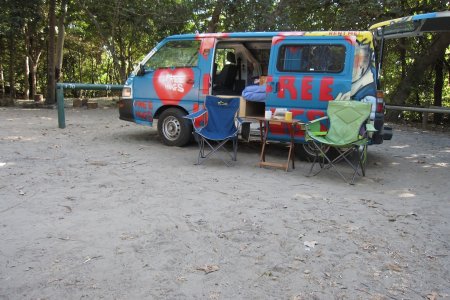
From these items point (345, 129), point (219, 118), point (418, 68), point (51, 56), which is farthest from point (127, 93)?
point (418, 68)

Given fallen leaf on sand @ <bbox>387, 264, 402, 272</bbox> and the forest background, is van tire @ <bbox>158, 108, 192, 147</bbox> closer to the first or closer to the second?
fallen leaf on sand @ <bbox>387, 264, 402, 272</bbox>

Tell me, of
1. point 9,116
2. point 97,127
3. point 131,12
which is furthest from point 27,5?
point 97,127

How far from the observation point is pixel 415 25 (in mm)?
5871

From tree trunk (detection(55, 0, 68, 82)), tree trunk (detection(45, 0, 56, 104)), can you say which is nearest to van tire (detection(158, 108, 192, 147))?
tree trunk (detection(45, 0, 56, 104))

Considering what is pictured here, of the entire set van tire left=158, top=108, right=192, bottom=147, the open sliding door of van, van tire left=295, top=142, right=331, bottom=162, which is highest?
the open sliding door of van

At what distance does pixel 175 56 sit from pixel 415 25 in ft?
12.0

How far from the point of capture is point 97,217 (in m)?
3.50

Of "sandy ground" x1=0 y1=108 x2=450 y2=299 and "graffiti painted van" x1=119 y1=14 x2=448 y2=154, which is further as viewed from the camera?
"graffiti painted van" x1=119 y1=14 x2=448 y2=154

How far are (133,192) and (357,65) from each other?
3379 mm

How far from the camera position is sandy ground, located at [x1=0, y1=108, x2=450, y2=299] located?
249 centimetres

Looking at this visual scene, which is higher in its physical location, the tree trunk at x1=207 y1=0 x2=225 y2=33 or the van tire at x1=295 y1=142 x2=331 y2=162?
the tree trunk at x1=207 y1=0 x2=225 y2=33

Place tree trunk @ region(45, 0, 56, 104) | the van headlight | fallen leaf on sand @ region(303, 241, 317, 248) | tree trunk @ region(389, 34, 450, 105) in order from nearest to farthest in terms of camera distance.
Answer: fallen leaf on sand @ region(303, 241, 317, 248) < the van headlight < tree trunk @ region(389, 34, 450, 105) < tree trunk @ region(45, 0, 56, 104)

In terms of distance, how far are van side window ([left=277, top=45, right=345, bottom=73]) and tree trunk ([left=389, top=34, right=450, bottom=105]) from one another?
22.2ft

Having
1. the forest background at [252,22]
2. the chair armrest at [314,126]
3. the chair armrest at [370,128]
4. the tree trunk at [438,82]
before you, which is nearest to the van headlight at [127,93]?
the chair armrest at [314,126]
